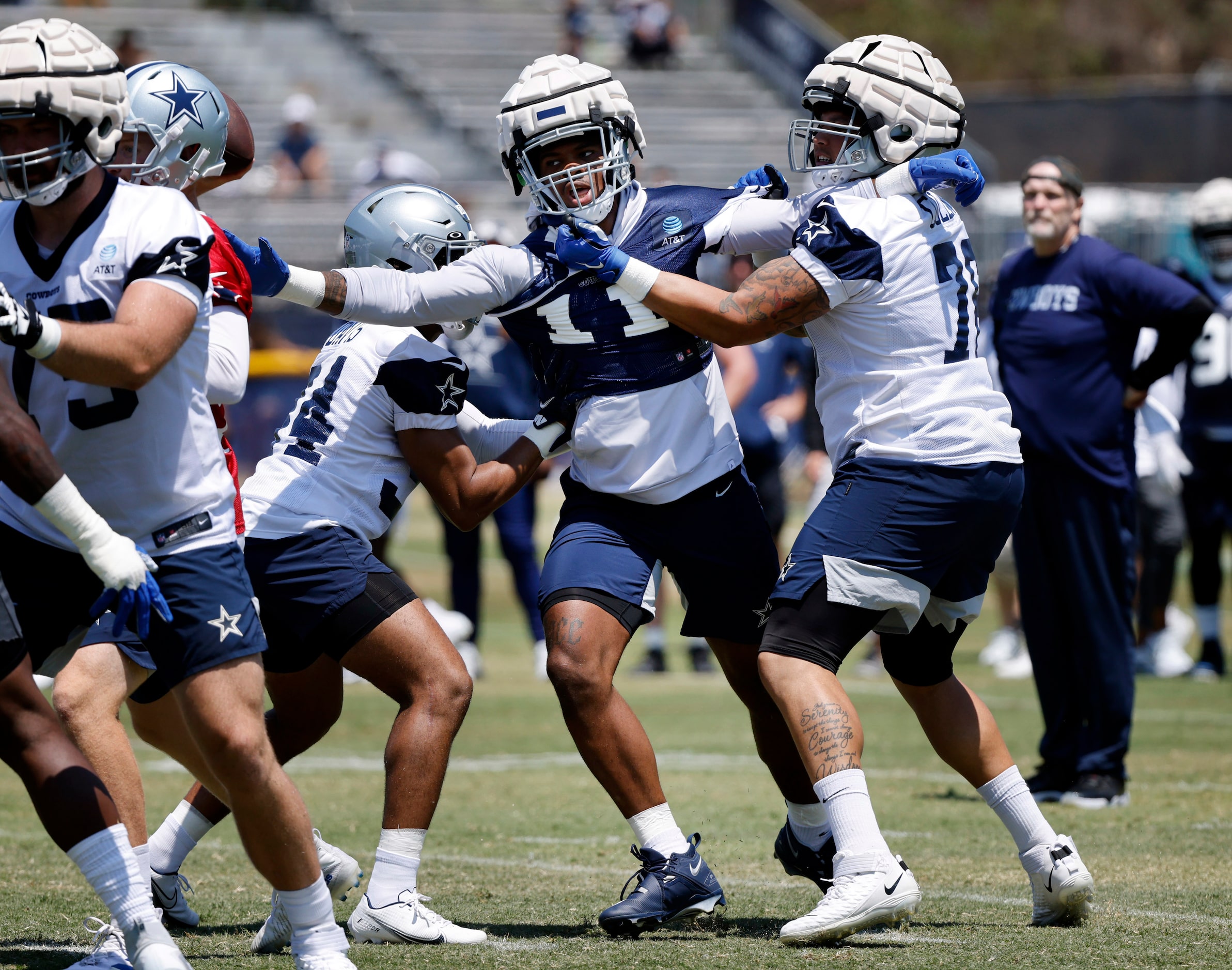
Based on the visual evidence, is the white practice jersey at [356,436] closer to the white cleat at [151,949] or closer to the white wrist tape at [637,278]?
the white wrist tape at [637,278]

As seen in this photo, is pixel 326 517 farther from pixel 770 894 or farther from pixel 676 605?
pixel 676 605

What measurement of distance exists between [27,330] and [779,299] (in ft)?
5.96

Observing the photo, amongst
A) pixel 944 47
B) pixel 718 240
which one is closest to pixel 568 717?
pixel 718 240

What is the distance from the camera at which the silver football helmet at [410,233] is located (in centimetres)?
460

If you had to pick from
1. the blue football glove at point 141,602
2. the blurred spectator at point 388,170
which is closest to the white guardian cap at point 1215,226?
the blue football glove at point 141,602

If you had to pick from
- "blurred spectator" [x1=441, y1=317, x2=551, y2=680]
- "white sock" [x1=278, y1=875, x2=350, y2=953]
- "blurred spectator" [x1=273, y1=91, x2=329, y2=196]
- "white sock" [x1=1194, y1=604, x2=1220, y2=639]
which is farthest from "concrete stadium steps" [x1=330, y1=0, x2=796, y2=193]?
"white sock" [x1=278, y1=875, x2=350, y2=953]

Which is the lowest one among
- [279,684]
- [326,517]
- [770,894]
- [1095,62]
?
[1095,62]

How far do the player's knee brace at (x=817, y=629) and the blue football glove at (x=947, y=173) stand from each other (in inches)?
41.0

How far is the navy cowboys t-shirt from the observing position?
6523 millimetres

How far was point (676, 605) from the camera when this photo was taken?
503 inches

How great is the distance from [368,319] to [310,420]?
40 centimetres

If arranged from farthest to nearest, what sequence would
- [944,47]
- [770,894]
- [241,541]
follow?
[944,47], [770,894], [241,541]

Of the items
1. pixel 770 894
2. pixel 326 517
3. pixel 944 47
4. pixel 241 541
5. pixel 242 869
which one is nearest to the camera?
pixel 241 541

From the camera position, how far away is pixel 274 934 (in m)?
4.02
